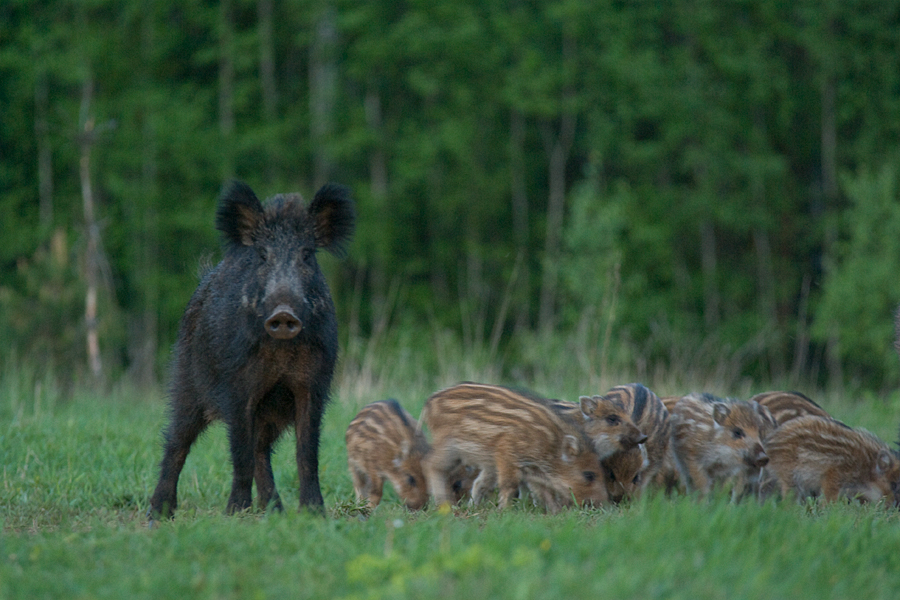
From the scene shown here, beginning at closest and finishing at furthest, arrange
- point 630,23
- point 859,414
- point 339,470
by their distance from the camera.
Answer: point 339,470 < point 859,414 < point 630,23

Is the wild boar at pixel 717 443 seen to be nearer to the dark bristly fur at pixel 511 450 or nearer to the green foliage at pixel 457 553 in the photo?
the green foliage at pixel 457 553

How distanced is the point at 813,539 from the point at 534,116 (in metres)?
24.7

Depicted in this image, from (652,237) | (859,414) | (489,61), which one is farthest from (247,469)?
(489,61)

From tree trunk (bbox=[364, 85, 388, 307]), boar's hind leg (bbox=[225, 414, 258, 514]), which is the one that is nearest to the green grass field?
boar's hind leg (bbox=[225, 414, 258, 514])

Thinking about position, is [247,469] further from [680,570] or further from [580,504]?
[680,570]

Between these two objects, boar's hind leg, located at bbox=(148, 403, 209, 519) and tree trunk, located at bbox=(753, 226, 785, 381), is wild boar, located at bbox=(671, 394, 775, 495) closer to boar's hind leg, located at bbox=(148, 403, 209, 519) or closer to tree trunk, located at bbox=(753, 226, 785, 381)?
boar's hind leg, located at bbox=(148, 403, 209, 519)

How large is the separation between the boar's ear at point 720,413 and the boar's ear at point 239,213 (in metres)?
3.00

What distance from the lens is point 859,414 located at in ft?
34.5

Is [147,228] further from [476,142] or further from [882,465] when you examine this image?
[882,465]

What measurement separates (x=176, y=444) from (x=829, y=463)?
13.0 feet

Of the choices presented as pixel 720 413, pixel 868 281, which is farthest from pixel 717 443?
pixel 868 281

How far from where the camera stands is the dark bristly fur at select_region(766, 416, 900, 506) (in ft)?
20.6

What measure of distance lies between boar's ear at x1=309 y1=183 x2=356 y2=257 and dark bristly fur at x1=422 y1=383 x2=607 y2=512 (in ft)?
4.11

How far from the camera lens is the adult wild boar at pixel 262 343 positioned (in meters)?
5.07
